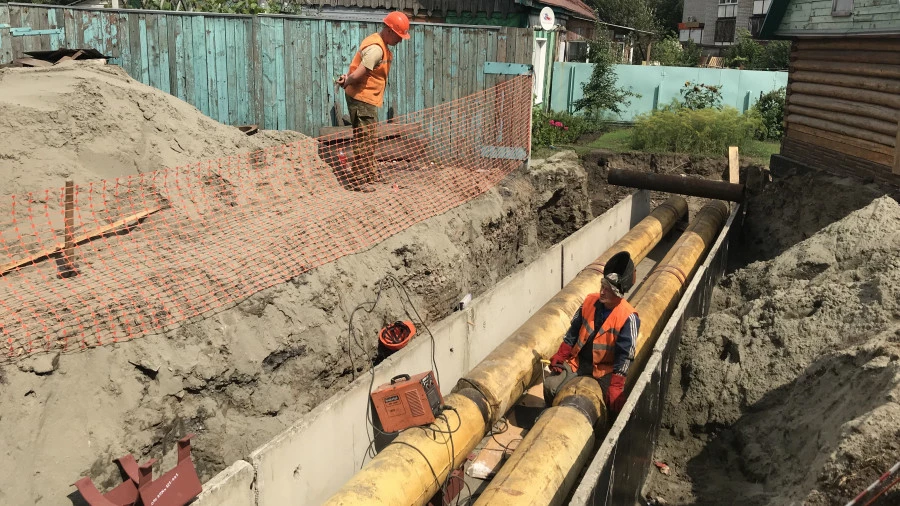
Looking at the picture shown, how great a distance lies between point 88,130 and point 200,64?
3632mm

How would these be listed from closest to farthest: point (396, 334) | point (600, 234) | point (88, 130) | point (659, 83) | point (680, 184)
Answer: point (396, 334)
point (88, 130)
point (600, 234)
point (680, 184)
point (659, 83)

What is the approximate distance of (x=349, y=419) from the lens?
19.6 ft

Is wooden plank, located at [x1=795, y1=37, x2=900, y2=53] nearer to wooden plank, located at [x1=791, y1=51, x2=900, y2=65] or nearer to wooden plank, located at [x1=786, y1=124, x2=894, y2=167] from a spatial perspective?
wooden plank, located at [x1=791, y1=51, x2=900, y2=65]

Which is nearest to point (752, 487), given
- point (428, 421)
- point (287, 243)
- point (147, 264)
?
point (428, 421)

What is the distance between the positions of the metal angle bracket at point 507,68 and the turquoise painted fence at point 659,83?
1040 cm

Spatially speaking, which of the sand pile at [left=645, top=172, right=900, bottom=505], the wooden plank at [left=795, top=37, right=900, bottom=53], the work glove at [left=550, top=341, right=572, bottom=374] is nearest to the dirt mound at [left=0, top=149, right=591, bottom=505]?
the work glove at [left=550, top=341, right=572, bottom=374]

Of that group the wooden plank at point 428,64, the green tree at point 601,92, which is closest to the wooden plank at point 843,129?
the green tree at point 601,92

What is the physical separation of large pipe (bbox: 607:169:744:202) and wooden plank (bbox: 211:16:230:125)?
7.27m

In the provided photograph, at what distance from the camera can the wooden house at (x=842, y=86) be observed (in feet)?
36.3

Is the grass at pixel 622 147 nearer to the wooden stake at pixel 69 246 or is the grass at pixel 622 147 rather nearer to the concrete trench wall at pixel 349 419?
the concrete trench wall at pixel 349 419

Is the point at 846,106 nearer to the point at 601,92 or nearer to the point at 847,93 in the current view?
the point at 847,93

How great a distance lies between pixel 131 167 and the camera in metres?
8.23

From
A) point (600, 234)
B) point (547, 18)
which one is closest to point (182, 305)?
point (600, 234)

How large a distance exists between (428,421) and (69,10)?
28.2ft
